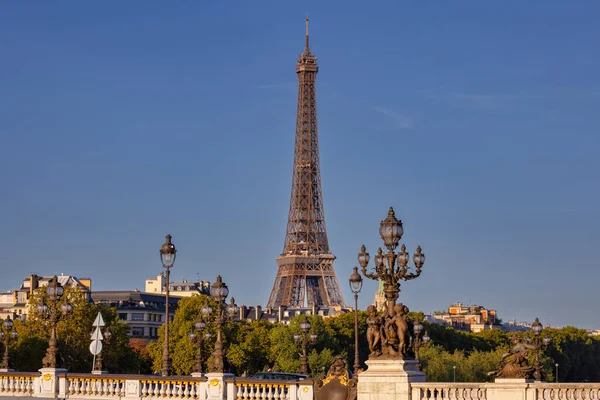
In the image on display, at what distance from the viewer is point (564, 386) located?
108ft

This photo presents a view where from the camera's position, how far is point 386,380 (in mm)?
35219

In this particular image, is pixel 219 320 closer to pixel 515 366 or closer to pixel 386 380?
pixel 386 380

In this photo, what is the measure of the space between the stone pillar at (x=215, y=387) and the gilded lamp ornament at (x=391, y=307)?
522 cm

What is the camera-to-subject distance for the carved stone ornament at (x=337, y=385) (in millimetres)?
36250

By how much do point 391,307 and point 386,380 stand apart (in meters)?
2.32

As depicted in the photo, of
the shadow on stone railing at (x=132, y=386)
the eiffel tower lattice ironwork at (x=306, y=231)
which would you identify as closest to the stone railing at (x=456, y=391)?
the shadow on stone railing at (x=132, y=386)

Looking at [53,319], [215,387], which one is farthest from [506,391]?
[53,319]

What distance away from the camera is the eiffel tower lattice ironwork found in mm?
173725

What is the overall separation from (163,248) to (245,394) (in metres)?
9.78

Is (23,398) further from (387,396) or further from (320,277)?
(320,277)

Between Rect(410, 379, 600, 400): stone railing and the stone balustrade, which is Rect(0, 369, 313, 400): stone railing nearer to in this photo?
the stone balustrade

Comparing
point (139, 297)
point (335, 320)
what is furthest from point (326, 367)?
point (139, 297)

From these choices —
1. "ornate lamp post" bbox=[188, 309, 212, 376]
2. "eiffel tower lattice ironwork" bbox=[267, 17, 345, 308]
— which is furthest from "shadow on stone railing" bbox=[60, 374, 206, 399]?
"eiffel tower lattice ironwork" bbox=[267, 17, 345, 308]

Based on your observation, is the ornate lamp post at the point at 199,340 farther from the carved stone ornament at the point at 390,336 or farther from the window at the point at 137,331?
the window at the point at 137,331
